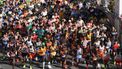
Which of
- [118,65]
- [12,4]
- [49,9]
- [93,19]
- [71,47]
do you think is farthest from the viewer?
[12,4]

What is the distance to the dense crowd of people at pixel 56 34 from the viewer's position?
29.6 m

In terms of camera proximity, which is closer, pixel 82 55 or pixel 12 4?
pixel 82 55

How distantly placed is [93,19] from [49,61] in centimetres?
522

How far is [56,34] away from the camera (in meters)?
31.6

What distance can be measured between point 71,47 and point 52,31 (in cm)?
229

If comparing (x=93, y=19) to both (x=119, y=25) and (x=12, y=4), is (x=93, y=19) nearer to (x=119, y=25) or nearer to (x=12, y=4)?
(x=119, y=25)

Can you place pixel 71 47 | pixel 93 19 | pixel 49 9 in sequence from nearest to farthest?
pixel 71 47 → pixel 93 19 → pixel 49 9

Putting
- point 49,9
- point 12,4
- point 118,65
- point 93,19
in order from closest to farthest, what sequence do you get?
point 118,65 → point 93,19 → point 49,9 → point 12,4

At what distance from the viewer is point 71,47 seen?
30.5m

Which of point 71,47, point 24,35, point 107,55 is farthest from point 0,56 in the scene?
point 107,55

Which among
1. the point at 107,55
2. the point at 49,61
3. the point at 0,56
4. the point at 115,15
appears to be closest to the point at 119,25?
the point at 115,15

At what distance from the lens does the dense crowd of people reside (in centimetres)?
2956

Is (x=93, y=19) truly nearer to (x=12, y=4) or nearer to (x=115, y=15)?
(x=115, y=15)

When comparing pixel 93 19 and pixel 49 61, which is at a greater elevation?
pixel 93 19
